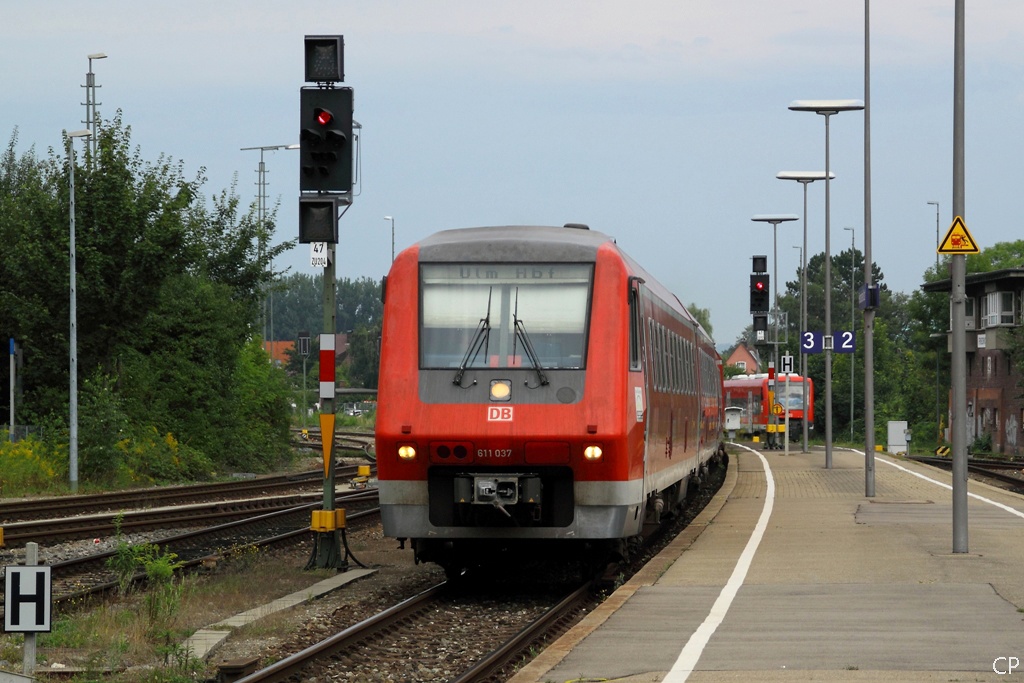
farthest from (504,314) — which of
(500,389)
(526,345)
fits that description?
(500,389)

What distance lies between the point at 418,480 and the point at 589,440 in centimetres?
153

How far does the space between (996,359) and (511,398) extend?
59304 millimetres

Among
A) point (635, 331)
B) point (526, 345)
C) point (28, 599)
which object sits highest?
point (635, 331)

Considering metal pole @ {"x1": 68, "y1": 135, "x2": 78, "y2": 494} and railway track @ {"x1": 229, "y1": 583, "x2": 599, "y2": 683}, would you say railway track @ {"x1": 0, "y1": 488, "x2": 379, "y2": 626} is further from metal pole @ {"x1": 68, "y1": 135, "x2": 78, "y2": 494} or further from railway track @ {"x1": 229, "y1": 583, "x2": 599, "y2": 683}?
metal pole @ {"x1": 68, "y1": 135, "x2": 78, "y2": 494}

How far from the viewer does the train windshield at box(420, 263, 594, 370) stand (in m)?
13.4

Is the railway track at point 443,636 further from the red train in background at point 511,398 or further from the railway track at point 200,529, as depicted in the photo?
the railway track at point 200,529

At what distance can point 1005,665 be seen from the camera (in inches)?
348

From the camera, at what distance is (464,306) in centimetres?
1369

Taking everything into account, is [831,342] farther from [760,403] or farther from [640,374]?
[760,403]

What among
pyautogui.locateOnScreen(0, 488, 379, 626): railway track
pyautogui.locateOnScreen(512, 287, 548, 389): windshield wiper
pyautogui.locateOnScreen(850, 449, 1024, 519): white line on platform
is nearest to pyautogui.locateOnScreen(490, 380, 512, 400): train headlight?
pyautogui.locateOnScreen(512, 287, 548, 389): windshield wiper

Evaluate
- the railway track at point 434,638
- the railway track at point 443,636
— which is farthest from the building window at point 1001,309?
the railway track at point 434,638

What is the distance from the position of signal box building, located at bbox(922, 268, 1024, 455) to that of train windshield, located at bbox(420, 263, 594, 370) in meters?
51.4

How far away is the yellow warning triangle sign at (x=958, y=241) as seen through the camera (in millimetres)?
15078

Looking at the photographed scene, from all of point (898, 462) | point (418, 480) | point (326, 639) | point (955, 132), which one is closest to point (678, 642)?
point (326, 639)
